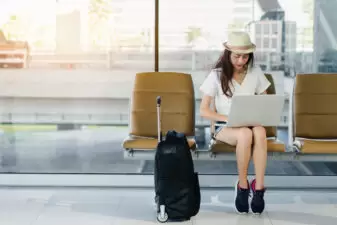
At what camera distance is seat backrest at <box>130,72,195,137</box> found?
4.11 meters

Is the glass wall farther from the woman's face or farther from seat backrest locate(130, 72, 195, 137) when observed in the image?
the woman's face

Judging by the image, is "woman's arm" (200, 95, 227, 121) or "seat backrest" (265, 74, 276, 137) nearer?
"woman's arm" (200, 95, 227, 121)

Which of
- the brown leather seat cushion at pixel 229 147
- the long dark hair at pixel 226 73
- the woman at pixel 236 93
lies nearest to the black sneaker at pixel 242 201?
the woman at pixel 236 93

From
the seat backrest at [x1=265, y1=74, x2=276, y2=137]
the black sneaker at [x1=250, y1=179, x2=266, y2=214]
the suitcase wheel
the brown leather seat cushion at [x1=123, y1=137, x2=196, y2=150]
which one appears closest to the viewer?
the suitcase wheel

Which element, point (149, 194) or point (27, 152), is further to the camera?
point (27, 152)

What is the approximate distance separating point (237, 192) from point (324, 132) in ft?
3.14

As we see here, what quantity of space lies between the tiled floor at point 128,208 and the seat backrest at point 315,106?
505mm

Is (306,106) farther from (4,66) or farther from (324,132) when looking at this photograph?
(4,66)

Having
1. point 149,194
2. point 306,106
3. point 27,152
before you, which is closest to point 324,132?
point 306,106

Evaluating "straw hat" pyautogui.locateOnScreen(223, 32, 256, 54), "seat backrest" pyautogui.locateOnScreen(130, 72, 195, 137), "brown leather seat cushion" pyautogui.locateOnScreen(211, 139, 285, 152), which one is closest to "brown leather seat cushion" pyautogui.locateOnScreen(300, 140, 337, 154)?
"brown leather seat cushion" pyautogui.locateOnScreen(211, 139, 285, 152)

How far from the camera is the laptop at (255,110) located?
11.1 feet

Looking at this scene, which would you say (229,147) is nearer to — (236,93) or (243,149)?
(243,149)

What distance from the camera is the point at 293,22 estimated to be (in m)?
4.54

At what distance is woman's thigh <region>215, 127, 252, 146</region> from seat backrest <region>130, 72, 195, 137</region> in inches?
17.0
